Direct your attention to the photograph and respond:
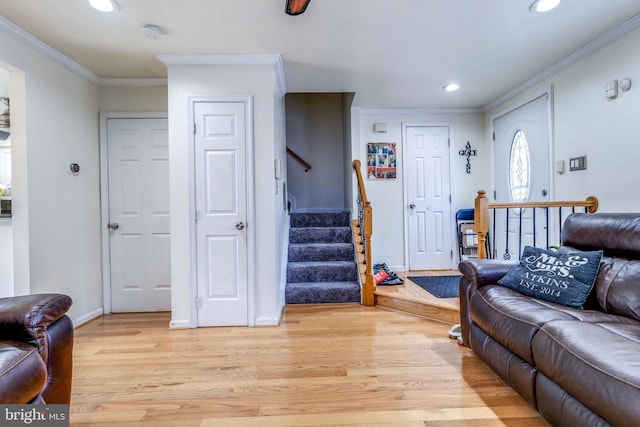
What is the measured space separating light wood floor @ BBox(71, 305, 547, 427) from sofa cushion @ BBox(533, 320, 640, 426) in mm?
413

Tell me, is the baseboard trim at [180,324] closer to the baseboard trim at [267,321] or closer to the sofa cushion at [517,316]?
the baseboard trim at [267,321]

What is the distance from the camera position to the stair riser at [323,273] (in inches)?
146

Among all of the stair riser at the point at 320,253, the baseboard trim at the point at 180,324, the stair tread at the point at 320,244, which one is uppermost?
the stair tread at the point at 320,244

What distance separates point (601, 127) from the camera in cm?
275

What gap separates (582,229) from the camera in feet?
7.01

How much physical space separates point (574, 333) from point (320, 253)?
9.24 ft

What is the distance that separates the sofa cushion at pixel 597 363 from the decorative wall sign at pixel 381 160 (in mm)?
3184

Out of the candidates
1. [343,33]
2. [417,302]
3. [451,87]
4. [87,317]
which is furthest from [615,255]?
[87,317]

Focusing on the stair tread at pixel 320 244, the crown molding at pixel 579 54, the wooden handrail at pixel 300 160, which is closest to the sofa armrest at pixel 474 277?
the stair tread at pixel 320 244

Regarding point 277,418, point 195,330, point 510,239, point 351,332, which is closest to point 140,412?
point 277,418

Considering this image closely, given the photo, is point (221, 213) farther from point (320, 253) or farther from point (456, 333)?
point (456, 333)

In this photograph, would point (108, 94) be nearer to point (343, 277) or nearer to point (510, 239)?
point (343, 277)

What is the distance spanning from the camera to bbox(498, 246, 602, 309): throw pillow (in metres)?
1.82

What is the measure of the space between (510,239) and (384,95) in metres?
2.41
